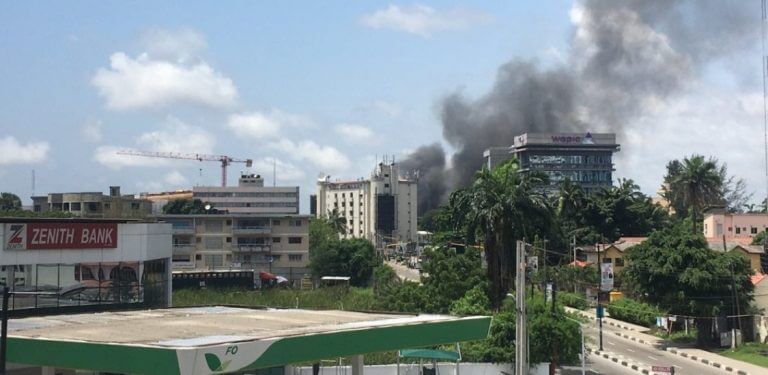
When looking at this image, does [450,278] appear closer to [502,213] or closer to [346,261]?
[502,213]

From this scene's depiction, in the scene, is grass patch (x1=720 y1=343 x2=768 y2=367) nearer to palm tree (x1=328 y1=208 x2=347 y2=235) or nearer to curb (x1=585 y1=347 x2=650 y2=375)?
curb (x1=585 y1=347 x2=650 y2=375)

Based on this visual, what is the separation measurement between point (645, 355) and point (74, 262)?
34772 mm

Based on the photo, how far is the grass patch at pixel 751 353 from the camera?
165ft

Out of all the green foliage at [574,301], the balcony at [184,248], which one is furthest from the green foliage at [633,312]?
the balcony at [184,248]

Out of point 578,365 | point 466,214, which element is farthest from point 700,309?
point 466,214

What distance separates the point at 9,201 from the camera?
500 ft

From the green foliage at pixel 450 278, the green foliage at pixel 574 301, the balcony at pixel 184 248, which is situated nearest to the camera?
the green foliage at pixel 450 278

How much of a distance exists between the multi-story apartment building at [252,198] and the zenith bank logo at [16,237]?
495 ft

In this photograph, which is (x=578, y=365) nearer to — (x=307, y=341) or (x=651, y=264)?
(x=651, y=264)

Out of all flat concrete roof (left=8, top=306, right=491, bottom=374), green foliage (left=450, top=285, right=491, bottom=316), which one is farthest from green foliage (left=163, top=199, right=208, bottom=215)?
flat concrete roof (left=8, top=306, right=491, bottom=374)

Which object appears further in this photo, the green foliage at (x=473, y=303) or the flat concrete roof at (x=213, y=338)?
the green foliage at (x=473, y=303)

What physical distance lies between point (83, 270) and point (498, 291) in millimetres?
25087

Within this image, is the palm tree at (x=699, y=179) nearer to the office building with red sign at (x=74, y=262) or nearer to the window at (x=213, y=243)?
the window at (x=213, y=243)

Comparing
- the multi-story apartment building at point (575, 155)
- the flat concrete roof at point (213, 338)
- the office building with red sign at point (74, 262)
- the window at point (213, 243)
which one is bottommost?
the flat concrete roof at point (213, 338)
